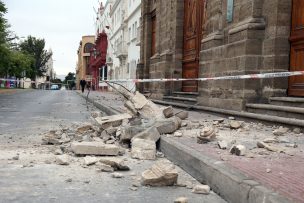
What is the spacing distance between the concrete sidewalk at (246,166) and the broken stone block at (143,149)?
275 mm

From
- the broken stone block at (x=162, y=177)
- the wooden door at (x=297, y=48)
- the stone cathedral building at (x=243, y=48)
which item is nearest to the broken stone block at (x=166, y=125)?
the stone cathedral building at (x=243, y=48)

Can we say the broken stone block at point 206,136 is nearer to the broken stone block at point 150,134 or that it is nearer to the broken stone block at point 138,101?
the broken stone block at point 150,134

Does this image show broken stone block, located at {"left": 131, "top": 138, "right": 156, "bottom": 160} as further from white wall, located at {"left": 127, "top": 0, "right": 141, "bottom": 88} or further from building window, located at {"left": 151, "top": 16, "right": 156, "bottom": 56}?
white wall, located at {"left": 127, "top": 0, "right": 141, "bottom": 88}

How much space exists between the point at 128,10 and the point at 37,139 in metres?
31.8

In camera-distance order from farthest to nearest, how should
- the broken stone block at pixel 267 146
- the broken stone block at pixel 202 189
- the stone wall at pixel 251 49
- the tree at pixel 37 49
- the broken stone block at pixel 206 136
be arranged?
the tree at pixel 37 49 < the stone wall at pixel 251 49 < the broken stone block at pixel 206 136 < the broken stone block at pixel 267 146 < the broken stone block at pixel 202 189

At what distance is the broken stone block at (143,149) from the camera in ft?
20.9

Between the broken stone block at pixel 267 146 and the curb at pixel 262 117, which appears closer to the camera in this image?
the broken stone block at pixel 267 146

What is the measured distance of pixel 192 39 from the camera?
1593 centimetres

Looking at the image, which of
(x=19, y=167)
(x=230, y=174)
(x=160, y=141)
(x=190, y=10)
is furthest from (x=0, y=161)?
(x=190, y=10)

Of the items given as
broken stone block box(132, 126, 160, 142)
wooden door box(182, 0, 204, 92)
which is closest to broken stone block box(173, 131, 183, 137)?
broken stone block box(132, 126, 160, 142)

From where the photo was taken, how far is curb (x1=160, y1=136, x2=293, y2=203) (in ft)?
11.8

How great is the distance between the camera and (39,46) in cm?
10431

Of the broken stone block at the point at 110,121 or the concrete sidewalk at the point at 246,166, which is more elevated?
the broken stone block at the point at 110,121

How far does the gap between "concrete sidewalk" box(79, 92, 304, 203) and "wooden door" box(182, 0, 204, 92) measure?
27.0 feet
